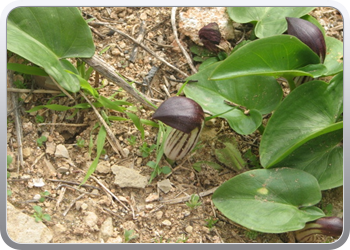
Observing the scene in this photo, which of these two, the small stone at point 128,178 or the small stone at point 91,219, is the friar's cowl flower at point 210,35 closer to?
the small stone at point 128,178

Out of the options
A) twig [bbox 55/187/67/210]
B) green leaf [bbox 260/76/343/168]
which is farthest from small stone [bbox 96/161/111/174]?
green leaf [bbox 260/76/343/168]

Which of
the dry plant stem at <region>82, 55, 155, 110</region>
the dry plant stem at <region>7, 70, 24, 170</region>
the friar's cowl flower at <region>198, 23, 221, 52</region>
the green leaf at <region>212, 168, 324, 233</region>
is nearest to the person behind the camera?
the green leaf at <region>212, 168, 324, 233</region>

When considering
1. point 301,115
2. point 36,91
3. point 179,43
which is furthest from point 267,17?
point 36,91

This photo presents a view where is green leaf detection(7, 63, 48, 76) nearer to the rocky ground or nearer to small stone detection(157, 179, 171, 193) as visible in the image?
the rocky ground

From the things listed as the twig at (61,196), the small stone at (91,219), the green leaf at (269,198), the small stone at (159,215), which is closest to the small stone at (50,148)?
the twig at (61,196)
